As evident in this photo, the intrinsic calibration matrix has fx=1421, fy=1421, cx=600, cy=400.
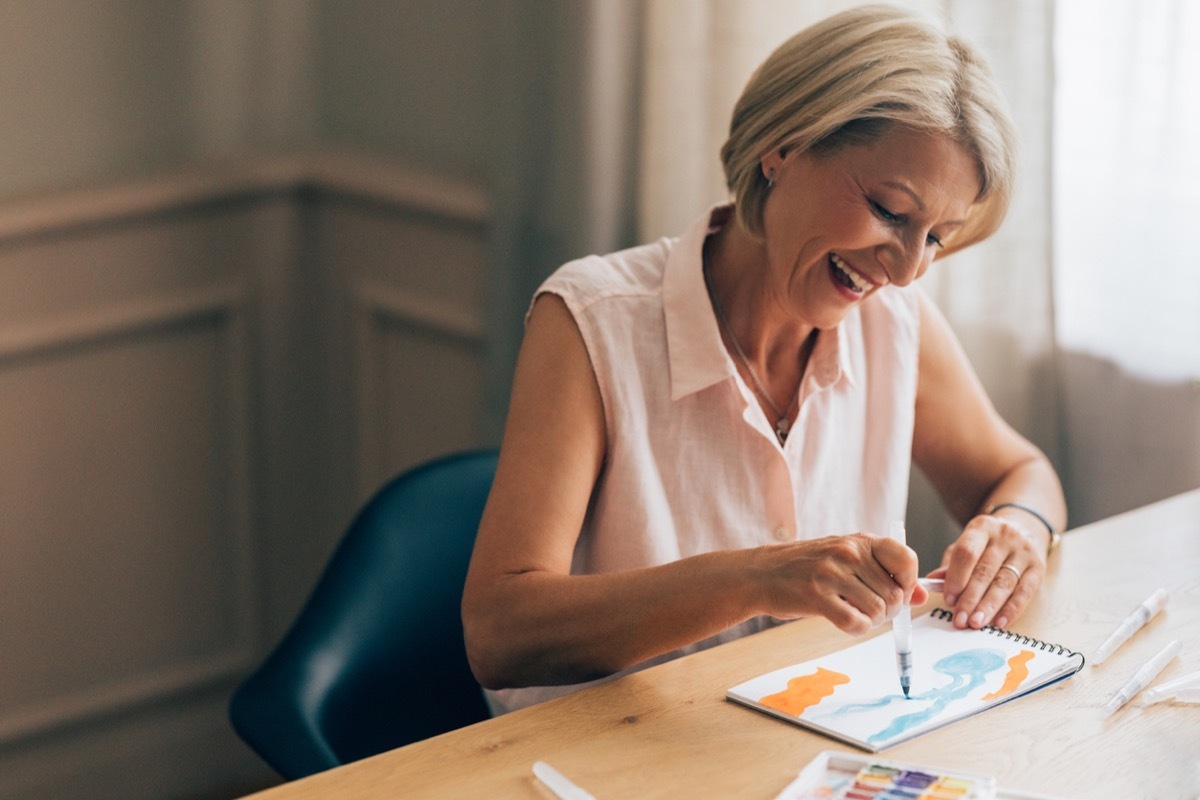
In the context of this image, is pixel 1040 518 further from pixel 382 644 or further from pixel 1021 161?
pixel 382 644

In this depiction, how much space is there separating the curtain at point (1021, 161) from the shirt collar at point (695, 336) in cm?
41

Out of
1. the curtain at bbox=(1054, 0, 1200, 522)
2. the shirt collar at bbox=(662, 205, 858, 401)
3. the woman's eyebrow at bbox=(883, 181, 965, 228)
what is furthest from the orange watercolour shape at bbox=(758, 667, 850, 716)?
the curtain at bbox=(1054, 0, 1200, 522)

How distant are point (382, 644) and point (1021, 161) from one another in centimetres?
100

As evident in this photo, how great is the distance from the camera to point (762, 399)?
64.8 inches

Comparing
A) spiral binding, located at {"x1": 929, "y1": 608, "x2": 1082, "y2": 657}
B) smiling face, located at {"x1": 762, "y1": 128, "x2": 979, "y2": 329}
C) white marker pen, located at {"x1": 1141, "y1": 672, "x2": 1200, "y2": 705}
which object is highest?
smiling face, located at {"x1": 762, "y1": 128, "x2": 979, "y2": 329}

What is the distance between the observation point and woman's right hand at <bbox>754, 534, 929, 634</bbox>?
1.22 m

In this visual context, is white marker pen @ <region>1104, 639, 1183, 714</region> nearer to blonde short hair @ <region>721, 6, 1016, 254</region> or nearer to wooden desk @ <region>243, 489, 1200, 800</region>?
wooden desk @ <region>243, 489, 1200, 800</region>

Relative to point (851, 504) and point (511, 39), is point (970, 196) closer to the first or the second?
point (851, 504)

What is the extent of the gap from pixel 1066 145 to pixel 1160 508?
51 cm

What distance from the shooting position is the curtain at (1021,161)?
6.21 ft

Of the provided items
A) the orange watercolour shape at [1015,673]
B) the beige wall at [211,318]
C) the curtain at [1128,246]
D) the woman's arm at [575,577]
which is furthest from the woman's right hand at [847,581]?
the beige wall at [211,318]

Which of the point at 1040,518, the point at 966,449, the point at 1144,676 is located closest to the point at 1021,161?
the point at 966,449

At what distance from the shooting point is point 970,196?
1.50 meters

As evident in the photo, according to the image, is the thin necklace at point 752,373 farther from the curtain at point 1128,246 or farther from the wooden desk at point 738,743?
the curtain at point 1128,246
